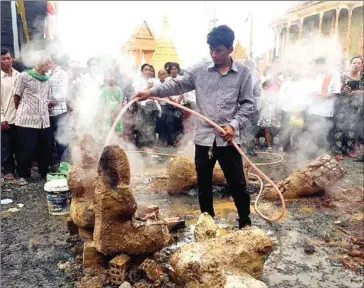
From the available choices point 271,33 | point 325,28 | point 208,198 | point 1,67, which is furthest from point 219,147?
point 271,33

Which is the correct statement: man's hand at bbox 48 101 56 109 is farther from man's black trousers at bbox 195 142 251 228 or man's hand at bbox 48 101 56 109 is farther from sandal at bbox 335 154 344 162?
sandal at bbox 335 154 344 162

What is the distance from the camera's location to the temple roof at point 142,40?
813 inches

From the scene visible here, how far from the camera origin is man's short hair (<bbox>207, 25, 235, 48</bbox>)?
3.83 meters

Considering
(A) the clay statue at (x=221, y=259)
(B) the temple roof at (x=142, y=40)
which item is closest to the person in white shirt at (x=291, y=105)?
(A) the clay statue at (x=221, y=259)

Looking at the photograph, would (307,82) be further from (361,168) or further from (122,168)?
(122,168)

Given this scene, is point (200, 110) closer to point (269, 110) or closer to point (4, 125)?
point (4, 125)

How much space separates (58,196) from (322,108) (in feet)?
22.1

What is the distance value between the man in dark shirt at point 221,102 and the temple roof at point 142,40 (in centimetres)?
1738

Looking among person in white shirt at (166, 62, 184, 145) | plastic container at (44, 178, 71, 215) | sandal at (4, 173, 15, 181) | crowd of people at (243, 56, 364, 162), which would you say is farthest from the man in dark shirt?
person in white shirt at (166, 62, 184, 145)

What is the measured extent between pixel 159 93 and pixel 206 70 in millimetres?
585

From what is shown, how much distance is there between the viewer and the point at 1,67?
665 centimetres

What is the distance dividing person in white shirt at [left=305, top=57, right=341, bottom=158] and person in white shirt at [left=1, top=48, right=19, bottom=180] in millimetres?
6767

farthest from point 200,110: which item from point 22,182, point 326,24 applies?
point 326,24

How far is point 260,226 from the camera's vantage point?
470cm
